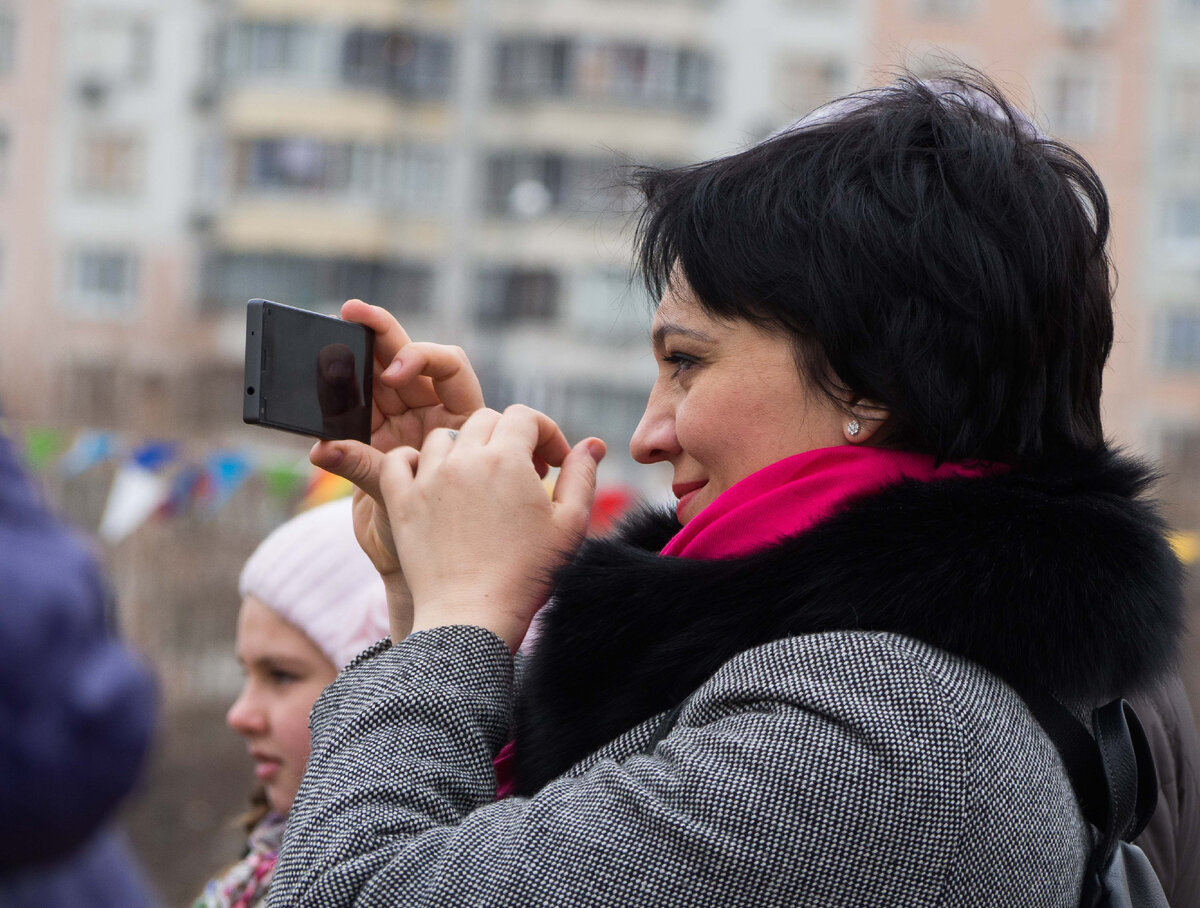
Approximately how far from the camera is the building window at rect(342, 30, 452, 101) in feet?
66.6

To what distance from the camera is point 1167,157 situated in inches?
829

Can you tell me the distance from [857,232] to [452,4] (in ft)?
65.9

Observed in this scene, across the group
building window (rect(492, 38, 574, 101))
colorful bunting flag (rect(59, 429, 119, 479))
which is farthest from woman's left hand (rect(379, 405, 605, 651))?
building window (rect(492, 38, 574, 101))

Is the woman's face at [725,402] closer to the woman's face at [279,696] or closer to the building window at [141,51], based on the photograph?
the woman's face at [279,696]

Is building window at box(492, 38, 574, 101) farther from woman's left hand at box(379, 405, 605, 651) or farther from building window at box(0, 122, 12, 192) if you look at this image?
woman's left hand at box(379, 405, 605, 651)

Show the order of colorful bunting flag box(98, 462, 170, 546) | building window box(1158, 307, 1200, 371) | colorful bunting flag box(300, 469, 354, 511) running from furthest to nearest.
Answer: building window box(1158, 307, 1200, 371) < colorful bunting flag box(98, 462, 170, 546) < colorful bunting flag box(300, 469, 354, 511)

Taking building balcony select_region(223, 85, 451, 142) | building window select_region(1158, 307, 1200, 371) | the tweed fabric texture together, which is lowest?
building window select_region(1158, 307, 1200, 371)

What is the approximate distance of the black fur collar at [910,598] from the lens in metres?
1.16

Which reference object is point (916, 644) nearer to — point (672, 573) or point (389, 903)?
point (672, 573)

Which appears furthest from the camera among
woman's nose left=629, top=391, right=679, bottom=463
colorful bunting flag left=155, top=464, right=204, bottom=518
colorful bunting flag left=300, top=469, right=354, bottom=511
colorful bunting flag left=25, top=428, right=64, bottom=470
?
colorful bunting flag left=25, top=428, right=64, bottom=470

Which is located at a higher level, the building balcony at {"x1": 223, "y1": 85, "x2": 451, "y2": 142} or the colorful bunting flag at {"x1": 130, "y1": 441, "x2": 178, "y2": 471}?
the building balcony at {"x1": 223, "y1": 85, "x2": 451, "y2": 142}

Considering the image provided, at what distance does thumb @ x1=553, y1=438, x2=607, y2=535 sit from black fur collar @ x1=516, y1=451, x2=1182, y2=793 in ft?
0.34

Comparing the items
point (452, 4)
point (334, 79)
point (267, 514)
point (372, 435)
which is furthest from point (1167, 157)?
point (372, 435)

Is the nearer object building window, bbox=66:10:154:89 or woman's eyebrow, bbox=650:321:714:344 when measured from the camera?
woman's eyebrow, bbox=650:321:714:344
